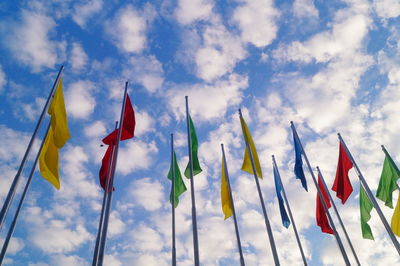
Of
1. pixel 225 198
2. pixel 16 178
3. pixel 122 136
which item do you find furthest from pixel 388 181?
pixel 16 178

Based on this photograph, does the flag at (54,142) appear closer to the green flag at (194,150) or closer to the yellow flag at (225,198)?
the green flag at (194,150)

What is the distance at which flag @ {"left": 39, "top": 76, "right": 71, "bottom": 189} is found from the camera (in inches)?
455

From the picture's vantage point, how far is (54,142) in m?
12.0

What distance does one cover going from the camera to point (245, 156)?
52.9 feet

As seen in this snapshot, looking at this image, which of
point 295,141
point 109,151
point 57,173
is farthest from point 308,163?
point 57,173

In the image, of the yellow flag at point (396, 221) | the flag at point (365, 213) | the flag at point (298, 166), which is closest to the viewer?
the yellow flag at point (396, 221)

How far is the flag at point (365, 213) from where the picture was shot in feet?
59.4

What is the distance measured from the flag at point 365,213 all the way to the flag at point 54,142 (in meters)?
17.8

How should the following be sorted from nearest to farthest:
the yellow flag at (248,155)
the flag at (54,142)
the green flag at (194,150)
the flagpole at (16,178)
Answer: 1. the flagpole at (16,178)
2. the flag at (54,142)
3. the yellow flag at (248,155)
4. the green flag at (194,150)

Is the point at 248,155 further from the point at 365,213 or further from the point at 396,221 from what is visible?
the point at 396,221

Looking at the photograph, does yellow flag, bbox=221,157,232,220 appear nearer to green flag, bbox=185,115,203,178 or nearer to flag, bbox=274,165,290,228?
green flag, bbox=185,115,203,178

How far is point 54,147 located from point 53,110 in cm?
161

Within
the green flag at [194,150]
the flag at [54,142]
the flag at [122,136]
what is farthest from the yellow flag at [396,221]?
the flag at [54,142]

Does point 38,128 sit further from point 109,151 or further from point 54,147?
point 109,151
